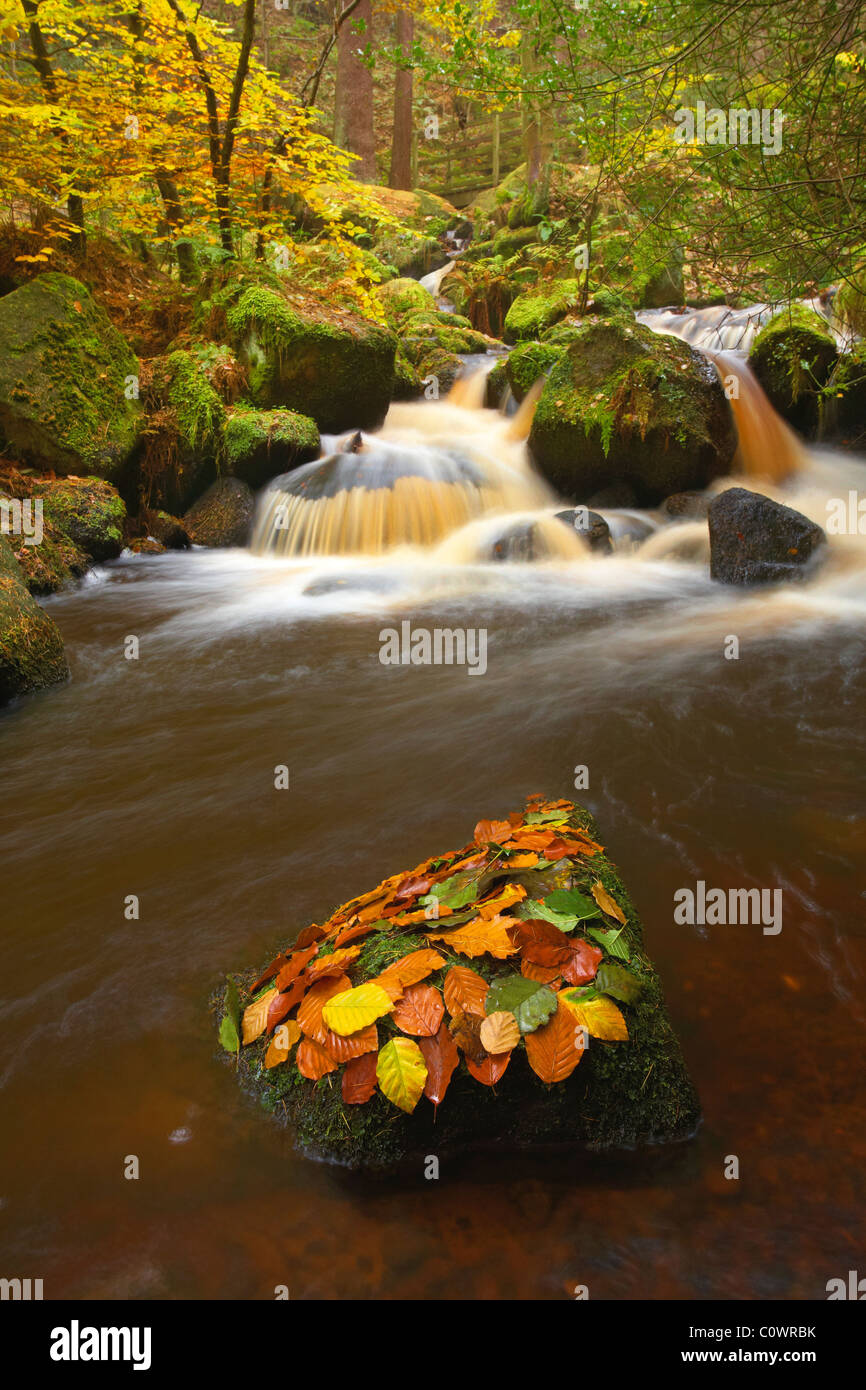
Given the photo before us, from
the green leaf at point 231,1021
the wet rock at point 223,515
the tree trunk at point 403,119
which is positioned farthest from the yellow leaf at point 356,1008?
the tree trunk at point 403,119

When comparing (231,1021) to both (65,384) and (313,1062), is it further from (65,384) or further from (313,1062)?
(65,384)

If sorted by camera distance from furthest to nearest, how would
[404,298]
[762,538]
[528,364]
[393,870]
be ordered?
[404,298] → [528,364] → [762,538] → [393,870]

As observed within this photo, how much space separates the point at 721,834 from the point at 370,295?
11.3 metres

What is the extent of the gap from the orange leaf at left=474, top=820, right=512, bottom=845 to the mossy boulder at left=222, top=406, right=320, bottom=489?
843 centimetres

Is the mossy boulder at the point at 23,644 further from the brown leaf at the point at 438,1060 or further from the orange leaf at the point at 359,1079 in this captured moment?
the brown leaf at the point at 438,1060

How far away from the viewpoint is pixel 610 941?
7.00 ft

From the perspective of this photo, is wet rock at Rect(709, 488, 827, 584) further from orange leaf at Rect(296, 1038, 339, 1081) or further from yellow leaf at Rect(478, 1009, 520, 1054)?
orange leaf at Rect(296, 1038, 339, 1081)

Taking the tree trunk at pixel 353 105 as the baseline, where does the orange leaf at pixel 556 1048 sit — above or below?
below

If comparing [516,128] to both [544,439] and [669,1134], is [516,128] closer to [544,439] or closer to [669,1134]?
[544,439]

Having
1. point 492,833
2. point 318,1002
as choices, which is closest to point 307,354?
point 492,833

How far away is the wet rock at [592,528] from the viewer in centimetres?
934

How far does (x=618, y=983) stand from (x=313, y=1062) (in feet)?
2.69
